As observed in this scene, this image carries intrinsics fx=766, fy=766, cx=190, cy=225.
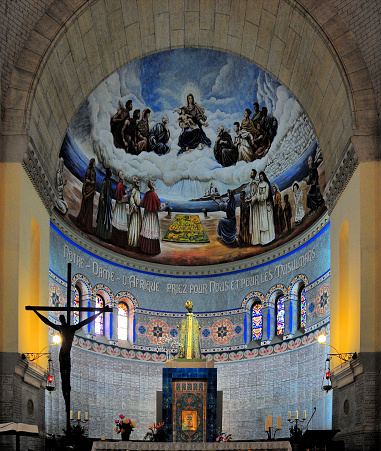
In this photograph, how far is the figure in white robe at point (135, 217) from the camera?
30.3 meters

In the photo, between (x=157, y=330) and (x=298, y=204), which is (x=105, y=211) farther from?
(x=298, y=204)

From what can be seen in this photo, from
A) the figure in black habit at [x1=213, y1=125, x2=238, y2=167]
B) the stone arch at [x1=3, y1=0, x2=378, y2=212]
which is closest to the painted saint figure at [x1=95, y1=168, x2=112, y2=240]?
the figure in black habit at [x1=213, y1=125, x2=238, y2=167]

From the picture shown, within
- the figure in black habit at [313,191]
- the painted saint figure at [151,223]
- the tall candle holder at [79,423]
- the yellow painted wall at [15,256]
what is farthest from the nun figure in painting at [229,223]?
the yellow painted wall at [15,256]

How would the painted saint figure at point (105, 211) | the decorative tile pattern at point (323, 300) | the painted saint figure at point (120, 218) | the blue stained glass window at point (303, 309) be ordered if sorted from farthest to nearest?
the painted saint figure at point (120, 218)
the painted saint figure at point (105, 211)
the blue stained glass window at point (303, 309)
the decorative tile pattern at point (323, 300)

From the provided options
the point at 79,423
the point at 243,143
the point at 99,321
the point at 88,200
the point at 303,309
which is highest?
the point at 243,143

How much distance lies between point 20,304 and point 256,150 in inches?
534

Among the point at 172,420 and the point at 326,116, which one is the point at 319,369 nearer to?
the point at 172,420

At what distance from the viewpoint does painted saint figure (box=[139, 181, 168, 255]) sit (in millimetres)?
30688

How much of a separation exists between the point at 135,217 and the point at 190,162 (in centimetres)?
320

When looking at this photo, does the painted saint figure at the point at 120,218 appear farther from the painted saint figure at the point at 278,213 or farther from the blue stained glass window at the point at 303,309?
the blue stained glass window at the point at 303,309

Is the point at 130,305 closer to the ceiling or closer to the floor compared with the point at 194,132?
closer to the floor

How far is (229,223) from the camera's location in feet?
101

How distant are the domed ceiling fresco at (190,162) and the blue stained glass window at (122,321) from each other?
206cm

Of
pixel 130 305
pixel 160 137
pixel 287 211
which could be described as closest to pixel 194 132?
pixel 160 137
